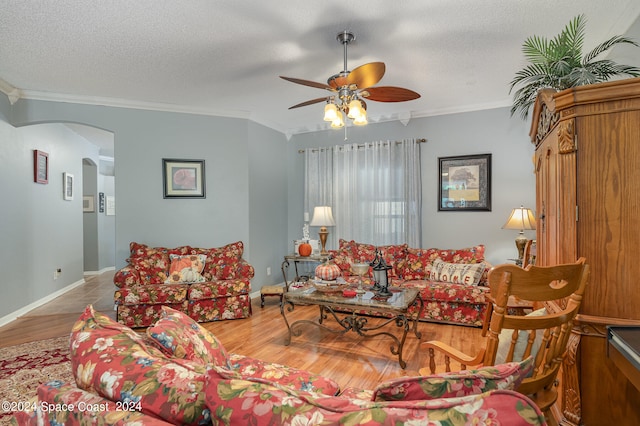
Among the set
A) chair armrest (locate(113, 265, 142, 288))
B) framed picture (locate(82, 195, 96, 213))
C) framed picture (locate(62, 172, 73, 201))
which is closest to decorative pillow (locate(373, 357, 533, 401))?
chair armrest (locate(113, 265, 142, 288))

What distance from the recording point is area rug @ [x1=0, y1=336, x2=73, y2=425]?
2250mm

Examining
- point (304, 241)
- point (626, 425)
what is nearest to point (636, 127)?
point (626, 425)

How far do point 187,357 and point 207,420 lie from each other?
1.62 feet

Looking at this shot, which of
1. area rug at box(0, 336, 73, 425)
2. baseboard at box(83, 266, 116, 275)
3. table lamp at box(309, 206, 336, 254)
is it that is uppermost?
table lamp at box(309, 206, 336, 254)

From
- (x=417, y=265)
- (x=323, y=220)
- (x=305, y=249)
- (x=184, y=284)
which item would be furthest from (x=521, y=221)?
(x=184, y=284)

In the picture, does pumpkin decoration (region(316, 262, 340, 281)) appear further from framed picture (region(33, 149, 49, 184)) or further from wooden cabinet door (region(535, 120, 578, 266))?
framed picture (region(33, 149, 49, 184))

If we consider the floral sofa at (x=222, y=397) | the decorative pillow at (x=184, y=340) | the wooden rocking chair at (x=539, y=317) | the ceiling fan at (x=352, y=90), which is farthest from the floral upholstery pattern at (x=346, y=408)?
the ceiling fan at (x=352, y=90)

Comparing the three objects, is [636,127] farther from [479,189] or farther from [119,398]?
[479,189]

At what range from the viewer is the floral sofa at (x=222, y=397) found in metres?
0.60

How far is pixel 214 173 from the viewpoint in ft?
15.7

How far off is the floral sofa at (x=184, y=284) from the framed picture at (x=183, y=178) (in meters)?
0.80

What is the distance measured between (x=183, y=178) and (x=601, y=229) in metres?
4.56

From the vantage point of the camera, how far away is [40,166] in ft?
15.4

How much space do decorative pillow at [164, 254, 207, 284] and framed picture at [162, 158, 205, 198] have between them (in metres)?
0.93
